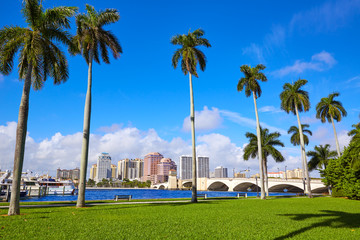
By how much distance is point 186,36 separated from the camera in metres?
27.8

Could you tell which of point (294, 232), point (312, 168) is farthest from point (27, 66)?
point (312, 168)

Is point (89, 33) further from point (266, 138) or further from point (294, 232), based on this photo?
point (266, 138)

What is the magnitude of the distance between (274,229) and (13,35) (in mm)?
16755

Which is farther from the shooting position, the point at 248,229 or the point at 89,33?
the point at 89,33

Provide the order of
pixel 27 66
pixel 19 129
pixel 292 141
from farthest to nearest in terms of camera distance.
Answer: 1. pixel 292 141
2. pixel 27 66
3. pixel 19 129

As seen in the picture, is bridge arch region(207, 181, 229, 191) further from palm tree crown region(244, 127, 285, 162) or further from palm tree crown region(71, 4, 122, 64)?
palm tree crown region(71, 4, 122, 64)

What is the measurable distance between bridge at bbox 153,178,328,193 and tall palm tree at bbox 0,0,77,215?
4074 centimetres

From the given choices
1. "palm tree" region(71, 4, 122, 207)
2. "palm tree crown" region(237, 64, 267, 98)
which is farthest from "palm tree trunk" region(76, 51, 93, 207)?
"palm tree crown" region(237, 64, 267, 98)

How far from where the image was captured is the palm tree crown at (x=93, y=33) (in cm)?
1980

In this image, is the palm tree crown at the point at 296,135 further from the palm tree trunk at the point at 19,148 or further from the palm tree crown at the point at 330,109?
the palm tree trunk at the point at 19,148

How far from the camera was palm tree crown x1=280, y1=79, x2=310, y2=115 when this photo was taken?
131 ft

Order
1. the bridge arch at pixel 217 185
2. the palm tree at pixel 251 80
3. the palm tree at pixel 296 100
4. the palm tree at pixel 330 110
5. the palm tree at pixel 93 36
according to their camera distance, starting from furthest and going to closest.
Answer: the bridge arch at pixel 217 185 < the palm tree at pixel 330 110 < the palm tree at pixel 296 100 < the palm tree at pixel 251 80 < the palm tree at pixel 93 36

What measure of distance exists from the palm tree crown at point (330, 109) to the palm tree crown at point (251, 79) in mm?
19308

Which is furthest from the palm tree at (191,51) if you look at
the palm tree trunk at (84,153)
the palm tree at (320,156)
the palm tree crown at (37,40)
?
the palm tree at (320,156)
